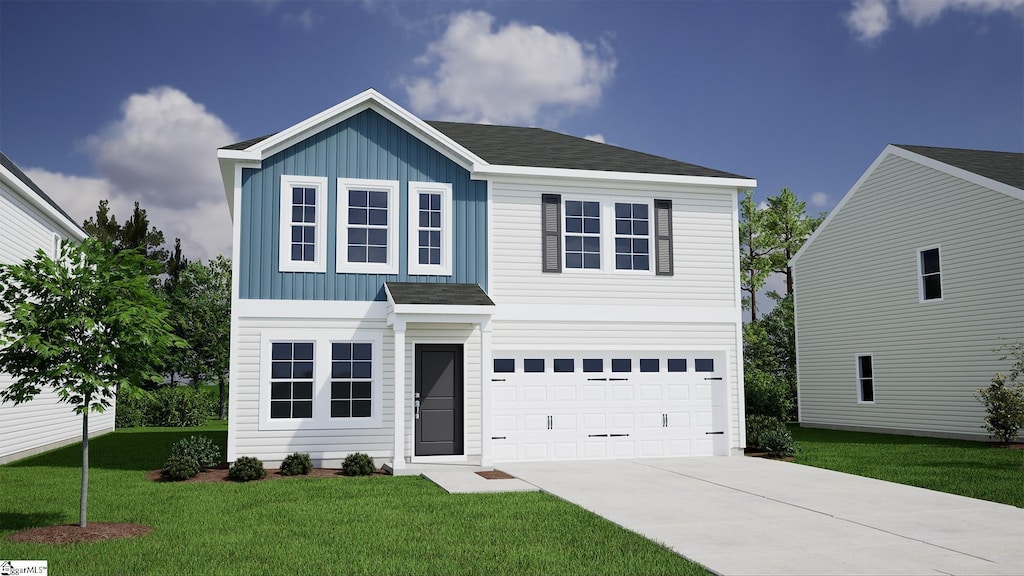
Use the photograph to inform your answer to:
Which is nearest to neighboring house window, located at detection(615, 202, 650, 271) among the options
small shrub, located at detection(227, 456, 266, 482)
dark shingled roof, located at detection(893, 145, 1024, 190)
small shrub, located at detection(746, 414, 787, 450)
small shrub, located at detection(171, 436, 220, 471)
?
small shrub, located at detection(746, 414, 787, 450)

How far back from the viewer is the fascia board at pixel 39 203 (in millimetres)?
16300

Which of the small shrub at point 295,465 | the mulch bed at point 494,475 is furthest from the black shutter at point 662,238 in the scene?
the small shrub at point 295,465

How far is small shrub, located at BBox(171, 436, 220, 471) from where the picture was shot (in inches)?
559

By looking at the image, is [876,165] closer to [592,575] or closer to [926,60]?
[926,60]

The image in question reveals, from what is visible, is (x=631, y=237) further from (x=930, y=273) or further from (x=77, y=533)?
(x=77, y=533)

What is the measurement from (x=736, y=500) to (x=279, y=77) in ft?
55.1

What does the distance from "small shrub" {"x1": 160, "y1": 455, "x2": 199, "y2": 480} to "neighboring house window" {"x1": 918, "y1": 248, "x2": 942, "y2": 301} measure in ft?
62.7

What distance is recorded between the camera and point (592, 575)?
707cm

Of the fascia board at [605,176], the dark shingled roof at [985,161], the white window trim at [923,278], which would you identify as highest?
the dark shingled roof at [985,161]

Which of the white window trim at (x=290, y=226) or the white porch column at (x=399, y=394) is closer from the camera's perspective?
the white porch column at (x=399, y=394)

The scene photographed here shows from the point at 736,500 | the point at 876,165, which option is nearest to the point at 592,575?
the point at 736,500

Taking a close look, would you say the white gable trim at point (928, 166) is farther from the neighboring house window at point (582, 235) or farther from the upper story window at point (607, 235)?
the neighboring house window at point (582, 235)

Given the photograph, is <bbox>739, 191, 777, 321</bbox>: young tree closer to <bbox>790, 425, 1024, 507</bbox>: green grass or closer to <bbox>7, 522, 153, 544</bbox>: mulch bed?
<bbox>790, 425, 1024, 507</bbox>: green grass

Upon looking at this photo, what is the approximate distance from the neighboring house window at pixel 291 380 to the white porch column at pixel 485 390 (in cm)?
320
